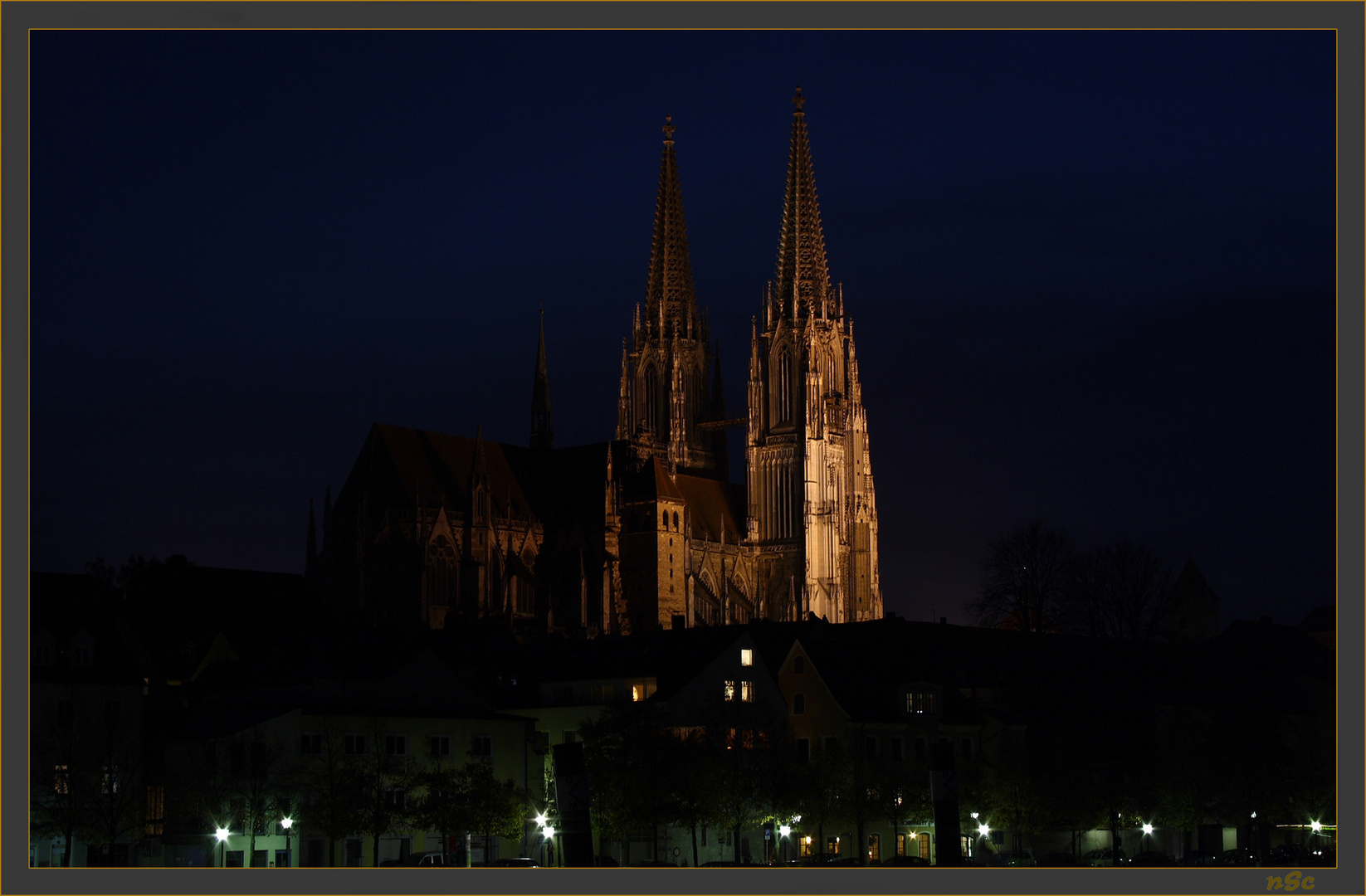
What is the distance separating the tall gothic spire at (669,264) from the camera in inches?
6339

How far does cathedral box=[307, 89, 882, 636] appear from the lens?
12675 cm

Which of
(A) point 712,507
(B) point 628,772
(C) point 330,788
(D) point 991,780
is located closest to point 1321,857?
(D) point 991,780

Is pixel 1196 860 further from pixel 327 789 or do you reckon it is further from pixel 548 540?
pixel 548 540

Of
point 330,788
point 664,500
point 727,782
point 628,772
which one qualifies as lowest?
point 727,782

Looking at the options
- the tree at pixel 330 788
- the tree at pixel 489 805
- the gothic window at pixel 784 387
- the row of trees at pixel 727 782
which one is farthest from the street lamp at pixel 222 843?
the gothic window at pixel 784 387

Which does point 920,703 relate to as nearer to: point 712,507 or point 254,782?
point 254,782

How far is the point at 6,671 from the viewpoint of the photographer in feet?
A: 79.1

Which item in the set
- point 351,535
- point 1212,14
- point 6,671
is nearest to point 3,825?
point 6,671

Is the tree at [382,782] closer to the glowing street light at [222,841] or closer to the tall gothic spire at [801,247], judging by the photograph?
the glowing street light at [222,841]

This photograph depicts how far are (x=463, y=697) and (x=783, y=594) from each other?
81.1 meters

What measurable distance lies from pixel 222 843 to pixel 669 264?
11022 cm

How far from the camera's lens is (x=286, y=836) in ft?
184

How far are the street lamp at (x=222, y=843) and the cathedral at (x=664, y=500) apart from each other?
56.3 meters

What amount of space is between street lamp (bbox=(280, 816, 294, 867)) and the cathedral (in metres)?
55.4
